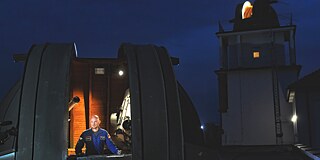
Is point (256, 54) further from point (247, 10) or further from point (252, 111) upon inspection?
point (252, 111)

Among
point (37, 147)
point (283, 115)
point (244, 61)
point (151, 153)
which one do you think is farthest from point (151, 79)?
point (244, 61)

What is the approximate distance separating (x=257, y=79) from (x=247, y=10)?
9209 millimetres

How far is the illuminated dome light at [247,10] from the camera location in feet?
129

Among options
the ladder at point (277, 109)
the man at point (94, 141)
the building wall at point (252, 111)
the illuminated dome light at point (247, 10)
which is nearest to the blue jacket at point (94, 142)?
the man at point (94, 141)

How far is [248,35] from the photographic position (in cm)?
3784

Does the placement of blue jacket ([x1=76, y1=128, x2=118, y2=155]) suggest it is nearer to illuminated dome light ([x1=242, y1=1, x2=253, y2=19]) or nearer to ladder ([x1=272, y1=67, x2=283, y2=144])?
ladder ([x1=272, y1=67, x2=283, y2=144])

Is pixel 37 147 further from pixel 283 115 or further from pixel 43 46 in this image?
pixel 283 115

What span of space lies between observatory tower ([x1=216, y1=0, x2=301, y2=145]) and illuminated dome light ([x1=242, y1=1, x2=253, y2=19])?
0.65 metres

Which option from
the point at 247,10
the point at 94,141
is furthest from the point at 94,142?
the point at 247,10

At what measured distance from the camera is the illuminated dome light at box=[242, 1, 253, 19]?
3947 centimetres

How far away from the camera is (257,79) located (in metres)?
34.4

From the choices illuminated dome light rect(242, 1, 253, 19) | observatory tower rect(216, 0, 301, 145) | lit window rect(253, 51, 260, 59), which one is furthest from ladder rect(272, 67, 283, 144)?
illuminated dome light rect(242, 1, 253, 19)

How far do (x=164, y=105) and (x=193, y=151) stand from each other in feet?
8.52

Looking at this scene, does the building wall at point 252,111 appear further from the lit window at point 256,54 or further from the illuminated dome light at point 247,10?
the illuminated dome light at point 247,10
